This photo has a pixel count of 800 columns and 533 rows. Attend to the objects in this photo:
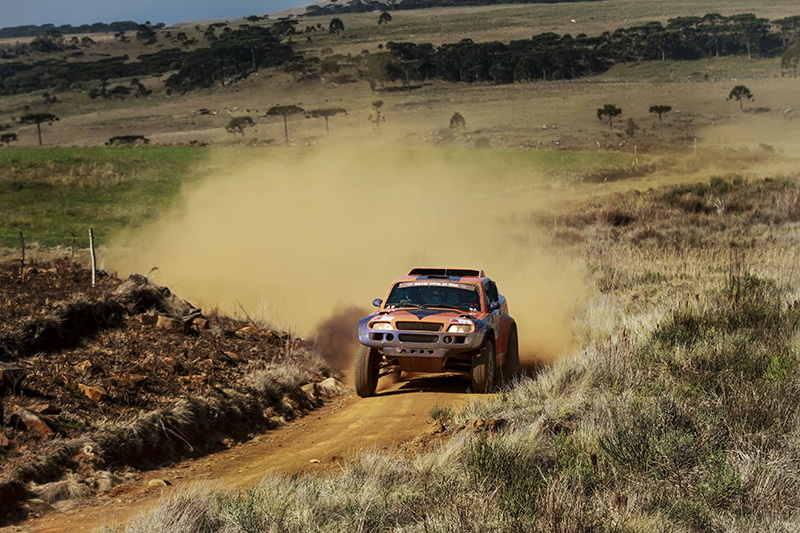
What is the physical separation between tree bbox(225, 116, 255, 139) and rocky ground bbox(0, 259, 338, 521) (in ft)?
254

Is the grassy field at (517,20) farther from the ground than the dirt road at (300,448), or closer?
farther from the ground

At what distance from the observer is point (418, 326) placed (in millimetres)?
14281

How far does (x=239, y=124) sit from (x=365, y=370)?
8229cm

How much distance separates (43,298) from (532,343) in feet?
30.2

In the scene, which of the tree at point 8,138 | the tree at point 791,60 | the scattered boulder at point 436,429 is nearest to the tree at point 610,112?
the tree at point 791,60

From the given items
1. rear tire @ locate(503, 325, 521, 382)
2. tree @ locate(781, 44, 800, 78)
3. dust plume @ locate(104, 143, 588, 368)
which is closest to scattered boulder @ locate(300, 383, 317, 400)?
rear tire @ locate(503, 325, 521, 382)

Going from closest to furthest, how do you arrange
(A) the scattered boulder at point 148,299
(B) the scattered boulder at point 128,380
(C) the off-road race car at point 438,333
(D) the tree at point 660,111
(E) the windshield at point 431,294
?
(B) the scattered boulder at point 128,380 → (C) the off-road race car at point 438,333 → (E) the windshield at point 431,294 → (A) the scattered boulder at point 148,299 → (D) the tree at point 660,111

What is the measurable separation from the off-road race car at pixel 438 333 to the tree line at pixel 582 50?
108581 mm

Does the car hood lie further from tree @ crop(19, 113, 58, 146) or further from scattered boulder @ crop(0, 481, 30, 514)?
tree @ crop(19, 113, 58, 146)

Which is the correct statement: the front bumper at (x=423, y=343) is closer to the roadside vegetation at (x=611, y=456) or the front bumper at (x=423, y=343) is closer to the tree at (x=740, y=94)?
the roadside vegetation at (x=611, y=456)

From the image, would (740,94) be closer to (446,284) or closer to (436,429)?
(446,284)

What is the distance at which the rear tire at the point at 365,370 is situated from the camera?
1469 cm

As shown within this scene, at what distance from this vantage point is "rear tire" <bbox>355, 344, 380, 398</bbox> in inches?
578

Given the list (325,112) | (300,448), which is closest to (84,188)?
(300,448)
